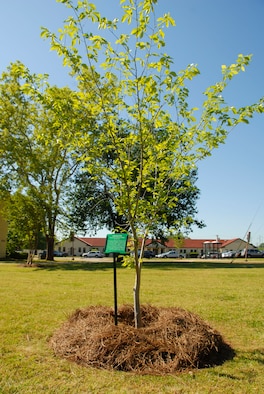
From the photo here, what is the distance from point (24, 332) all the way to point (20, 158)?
857 inches

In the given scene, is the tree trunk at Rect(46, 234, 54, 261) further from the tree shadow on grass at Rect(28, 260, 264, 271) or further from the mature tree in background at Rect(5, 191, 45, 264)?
the tree shadow on grass at Rect(28, 260, 264, 271)

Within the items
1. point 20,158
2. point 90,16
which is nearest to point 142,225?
point 90,16

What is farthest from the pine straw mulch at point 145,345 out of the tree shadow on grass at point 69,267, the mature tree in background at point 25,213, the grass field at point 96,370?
the mature tree in background at point 25,213

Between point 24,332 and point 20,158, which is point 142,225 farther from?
point 20,158

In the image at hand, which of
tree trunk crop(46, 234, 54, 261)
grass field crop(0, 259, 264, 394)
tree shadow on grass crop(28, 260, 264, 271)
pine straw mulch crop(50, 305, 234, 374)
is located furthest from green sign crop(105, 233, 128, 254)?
tree trunk crop(46, 234, 54, 261)

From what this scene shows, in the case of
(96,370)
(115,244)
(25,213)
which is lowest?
(96,370)

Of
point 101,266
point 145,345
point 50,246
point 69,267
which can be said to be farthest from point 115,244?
point 50,246

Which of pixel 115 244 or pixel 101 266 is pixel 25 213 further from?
pixel 115 244

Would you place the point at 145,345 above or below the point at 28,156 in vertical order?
below

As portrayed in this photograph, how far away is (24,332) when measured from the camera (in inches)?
243

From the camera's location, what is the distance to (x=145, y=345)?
4.84 metres

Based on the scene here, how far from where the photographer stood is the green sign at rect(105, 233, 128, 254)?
18.0 ft

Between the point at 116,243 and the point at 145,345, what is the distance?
61.7 inches

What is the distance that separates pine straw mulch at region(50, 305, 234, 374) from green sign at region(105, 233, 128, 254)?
3.70 feet
